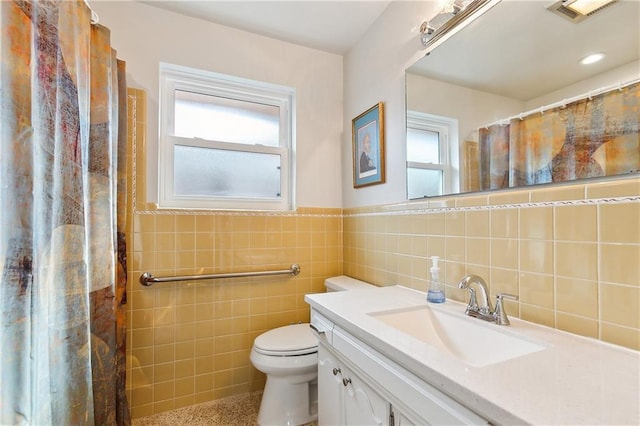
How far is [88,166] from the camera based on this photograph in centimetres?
119

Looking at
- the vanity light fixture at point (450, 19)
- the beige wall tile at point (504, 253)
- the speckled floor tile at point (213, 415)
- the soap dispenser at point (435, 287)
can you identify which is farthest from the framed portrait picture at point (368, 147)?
the speckled floor tile at point (213, 415)

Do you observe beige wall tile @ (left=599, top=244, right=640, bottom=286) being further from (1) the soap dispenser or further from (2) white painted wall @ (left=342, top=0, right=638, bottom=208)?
(2) white painted wall @ (left=342, top=0, right=638, bottom=208)

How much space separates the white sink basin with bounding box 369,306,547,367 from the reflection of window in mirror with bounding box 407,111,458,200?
521 millimetres

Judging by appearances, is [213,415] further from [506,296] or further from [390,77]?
[390,77]

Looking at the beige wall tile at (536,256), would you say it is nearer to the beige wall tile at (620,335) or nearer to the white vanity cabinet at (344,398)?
the beige wall tile at (620,335)

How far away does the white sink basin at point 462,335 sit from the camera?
0.82 meters

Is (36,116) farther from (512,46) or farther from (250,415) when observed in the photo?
(250,415)

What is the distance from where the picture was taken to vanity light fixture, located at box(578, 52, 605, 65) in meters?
0.80

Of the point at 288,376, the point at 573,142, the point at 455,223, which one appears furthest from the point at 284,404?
the point at 573,142

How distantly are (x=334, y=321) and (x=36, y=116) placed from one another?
108 cm

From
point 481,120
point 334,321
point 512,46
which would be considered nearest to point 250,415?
point 334,321

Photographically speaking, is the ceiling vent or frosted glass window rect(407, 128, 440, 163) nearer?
the ceiling vent

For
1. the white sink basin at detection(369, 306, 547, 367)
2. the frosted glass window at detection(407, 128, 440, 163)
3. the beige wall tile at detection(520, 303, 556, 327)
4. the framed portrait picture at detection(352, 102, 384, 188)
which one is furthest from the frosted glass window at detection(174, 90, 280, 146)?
the beige wall tile at detection(520, 303, 556, 327)

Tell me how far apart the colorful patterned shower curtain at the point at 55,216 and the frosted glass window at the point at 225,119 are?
0.47 metres
